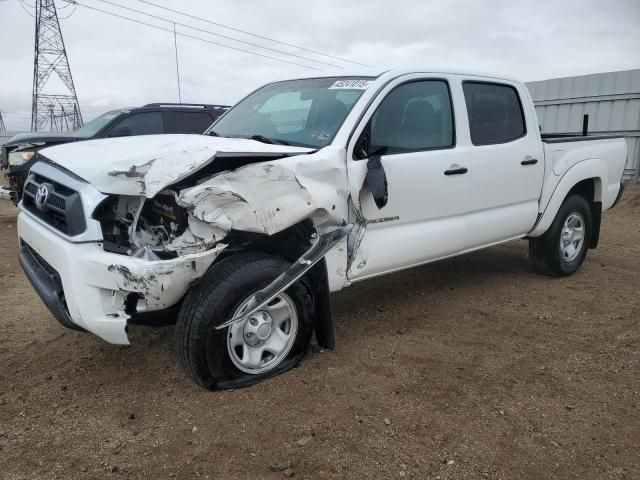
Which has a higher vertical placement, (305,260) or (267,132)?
(267,132)

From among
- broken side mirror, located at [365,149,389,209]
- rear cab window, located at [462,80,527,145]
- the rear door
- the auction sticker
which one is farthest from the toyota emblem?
rear cab window, located at [462,80,527,145]

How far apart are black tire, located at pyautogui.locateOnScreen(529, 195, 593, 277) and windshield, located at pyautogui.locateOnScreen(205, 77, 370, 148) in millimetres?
2581

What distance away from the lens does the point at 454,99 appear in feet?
13.0

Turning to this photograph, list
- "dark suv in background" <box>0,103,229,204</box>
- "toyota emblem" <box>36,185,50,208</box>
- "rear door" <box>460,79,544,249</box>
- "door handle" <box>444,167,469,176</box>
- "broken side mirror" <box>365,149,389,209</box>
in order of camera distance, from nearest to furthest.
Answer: "toyota emblem" <box>36,185,50,208</box> → "broken side mirror" <box>365,149,389,209</box> → "door handle" <box>444,167,469,176</box> → "rear door" <box>460,79,544,249</box> → "dark suv in background" <box>0,103,229,204</box>

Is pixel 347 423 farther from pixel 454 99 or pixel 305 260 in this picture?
pixel 454 99

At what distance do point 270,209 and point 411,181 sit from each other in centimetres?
120

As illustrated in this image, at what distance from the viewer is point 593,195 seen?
535cm

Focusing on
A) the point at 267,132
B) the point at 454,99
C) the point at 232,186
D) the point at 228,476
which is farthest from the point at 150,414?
the point at 454,99

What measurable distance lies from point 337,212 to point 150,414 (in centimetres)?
153

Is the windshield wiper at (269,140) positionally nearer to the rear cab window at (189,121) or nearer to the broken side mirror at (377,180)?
the broken side mirror at (377,180)

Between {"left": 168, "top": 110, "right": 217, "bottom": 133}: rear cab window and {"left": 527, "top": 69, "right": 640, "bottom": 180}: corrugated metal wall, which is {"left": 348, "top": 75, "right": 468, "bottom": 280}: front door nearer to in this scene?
{"left": 168, "top": 110, "right": 217, "bottom": 133}: rear cab window

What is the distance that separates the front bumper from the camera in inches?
100

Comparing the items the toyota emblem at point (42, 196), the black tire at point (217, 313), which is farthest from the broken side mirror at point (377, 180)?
the toyota emblem at point (42, 196)

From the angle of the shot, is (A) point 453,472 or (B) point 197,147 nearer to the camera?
(A) point 453,472
